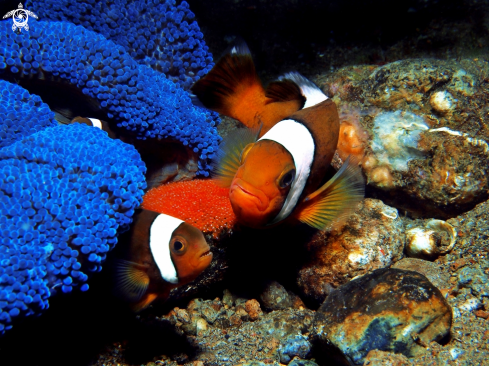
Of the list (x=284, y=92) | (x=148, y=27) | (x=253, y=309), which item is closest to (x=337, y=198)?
(x=284, y=92)

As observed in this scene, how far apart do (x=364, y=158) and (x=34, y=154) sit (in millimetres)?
1977

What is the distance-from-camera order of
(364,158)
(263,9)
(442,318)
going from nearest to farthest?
(442,318) < (364,158) < (263,9)

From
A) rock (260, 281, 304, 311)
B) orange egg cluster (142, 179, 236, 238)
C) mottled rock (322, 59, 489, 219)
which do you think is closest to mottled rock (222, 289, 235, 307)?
rock (260, 281, 304, 311)

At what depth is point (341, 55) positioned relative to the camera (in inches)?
115

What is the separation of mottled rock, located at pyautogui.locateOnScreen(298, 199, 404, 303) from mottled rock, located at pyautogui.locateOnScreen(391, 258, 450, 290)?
63 millimetres

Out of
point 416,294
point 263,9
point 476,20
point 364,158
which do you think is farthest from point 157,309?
point 476,20

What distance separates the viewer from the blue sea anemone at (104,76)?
166 cm

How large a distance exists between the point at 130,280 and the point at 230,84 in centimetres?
121

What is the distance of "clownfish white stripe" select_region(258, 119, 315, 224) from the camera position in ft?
4.94

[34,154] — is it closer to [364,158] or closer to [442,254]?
[364,158]

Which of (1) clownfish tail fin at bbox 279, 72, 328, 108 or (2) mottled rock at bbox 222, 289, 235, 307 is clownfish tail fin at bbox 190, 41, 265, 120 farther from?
(2) mottled rock at bbox 222, 289, 235, 307

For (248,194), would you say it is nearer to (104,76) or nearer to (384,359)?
(384,359)

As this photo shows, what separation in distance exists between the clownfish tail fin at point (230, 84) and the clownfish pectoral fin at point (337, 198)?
679 millimetres

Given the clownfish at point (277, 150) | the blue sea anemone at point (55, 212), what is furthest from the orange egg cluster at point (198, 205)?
the blue sea anemone at point (55, 212)
